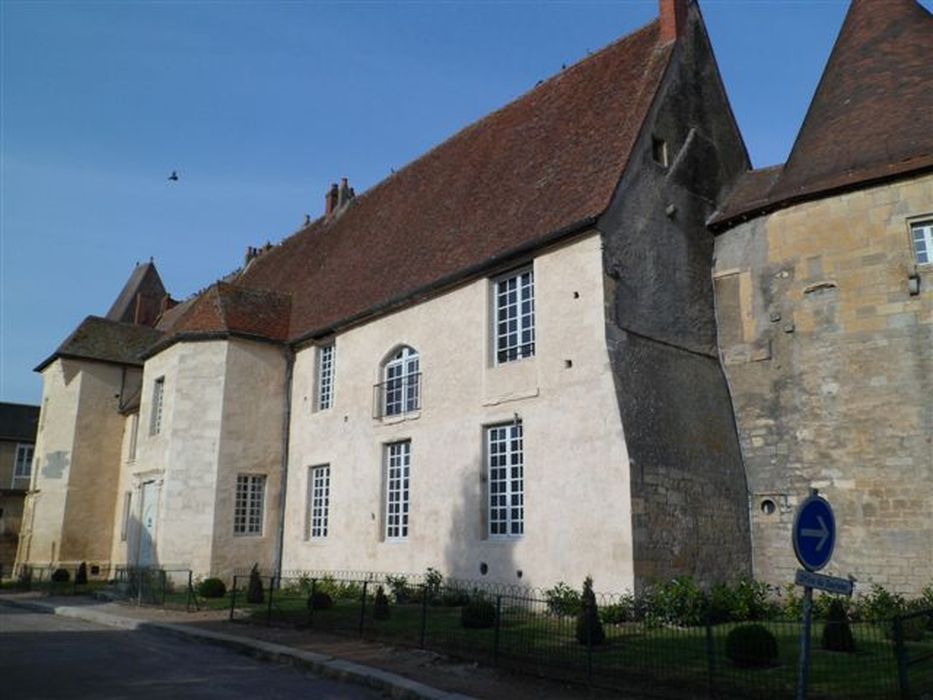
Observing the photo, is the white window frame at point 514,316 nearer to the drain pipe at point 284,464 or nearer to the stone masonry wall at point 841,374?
the stone masonry wall at point 841,374

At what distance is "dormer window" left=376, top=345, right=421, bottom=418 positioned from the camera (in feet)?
55.8

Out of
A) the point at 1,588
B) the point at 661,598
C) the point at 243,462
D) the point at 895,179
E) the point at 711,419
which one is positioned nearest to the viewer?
the point at 661,598

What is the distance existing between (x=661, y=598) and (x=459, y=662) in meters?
3.62

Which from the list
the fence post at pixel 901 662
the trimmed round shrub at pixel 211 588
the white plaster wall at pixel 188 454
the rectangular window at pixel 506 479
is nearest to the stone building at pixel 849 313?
the rectangular window at pixel 506 479

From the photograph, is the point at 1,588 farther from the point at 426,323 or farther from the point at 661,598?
the point at 661,598

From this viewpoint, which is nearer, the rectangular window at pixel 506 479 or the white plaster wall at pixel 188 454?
the rectangular window at pixel 506 479

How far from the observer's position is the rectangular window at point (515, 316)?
48.2 feet

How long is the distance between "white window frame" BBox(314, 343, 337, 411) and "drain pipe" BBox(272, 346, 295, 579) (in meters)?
1.20

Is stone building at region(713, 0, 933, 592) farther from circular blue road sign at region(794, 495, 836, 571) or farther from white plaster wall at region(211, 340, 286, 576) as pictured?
white plaster wall at region(211, 340, 286, 576)

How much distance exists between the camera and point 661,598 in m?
11.8

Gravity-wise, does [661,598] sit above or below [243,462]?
below

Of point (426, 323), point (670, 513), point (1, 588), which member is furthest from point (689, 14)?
point (1, 588)

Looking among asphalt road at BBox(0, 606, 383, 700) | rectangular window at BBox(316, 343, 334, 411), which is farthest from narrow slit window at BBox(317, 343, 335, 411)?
asphalt road at BBox(0, 606, 383, 700)

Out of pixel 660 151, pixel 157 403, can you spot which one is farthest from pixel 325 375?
pixel 660 151
